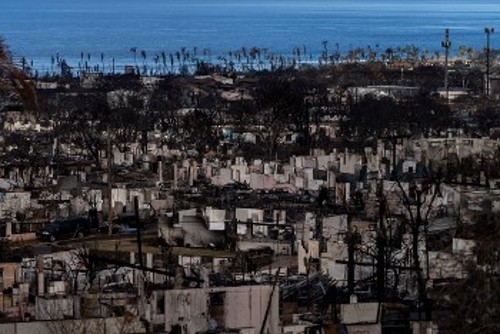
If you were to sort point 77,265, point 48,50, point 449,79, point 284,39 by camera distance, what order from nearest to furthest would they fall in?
point 77,265 < point 449,79 < point 48,50 < point 284,39

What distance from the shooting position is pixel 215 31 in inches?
5305

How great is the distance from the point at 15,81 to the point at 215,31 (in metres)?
129

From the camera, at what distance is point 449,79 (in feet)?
215

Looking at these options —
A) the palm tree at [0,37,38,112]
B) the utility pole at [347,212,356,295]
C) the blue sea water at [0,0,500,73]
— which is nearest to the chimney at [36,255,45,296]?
the utility pole at [347,212,356,295]

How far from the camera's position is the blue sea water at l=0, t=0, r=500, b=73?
10312 cm

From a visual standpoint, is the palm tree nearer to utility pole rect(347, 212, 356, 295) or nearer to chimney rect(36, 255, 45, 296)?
utility pole rect(347, 212, 356, 295)

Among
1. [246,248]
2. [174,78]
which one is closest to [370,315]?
[246,248]

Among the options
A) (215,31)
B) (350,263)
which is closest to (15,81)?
(350,263)

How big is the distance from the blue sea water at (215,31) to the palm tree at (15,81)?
72650 mm

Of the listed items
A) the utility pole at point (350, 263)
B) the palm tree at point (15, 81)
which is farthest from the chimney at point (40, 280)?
the palm tree at point (15, 81)

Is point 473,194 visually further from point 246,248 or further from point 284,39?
point 284,39

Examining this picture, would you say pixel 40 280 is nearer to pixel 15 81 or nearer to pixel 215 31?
pixel 15 81

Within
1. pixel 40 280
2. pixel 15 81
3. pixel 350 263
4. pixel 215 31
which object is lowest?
pixel 40 280

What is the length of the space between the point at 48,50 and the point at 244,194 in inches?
3038
